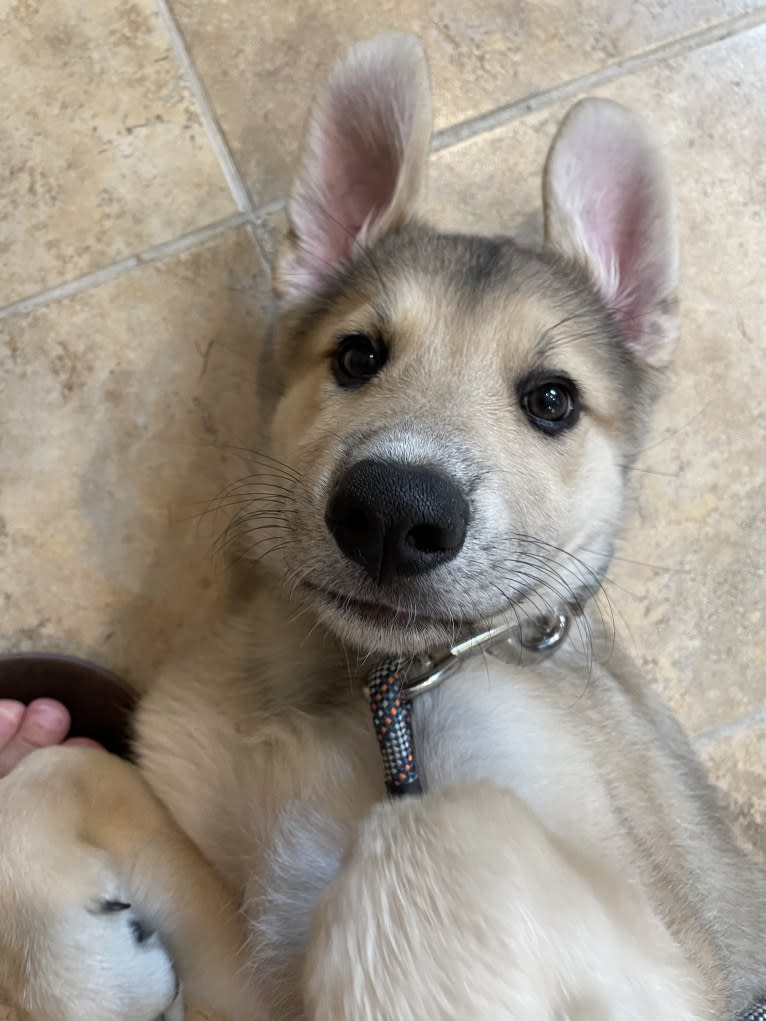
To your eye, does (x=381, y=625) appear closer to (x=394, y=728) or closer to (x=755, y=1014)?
(x=394, y=728)

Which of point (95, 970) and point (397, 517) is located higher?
point (397, 517)

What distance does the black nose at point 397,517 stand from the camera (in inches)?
61.4

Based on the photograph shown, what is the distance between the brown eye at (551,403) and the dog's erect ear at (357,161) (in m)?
0.72

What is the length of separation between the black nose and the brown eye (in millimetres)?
515

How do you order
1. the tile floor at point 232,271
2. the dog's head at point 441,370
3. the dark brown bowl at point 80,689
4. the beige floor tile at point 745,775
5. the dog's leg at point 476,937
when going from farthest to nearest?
the beige floor tile at point 745,775, the tile floor at point 232,271, the dark brown bowl at point 80,689, the dog's head at point 441,370, the dog's leg at point 476,937

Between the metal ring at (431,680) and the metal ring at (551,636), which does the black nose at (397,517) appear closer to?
the metal ring at (431,680)

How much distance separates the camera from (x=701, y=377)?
2969 millimetres

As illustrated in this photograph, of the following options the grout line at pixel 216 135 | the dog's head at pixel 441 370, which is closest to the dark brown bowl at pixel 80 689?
the dog's head at pixel 441 370

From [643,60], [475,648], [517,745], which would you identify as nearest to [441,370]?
[475,648]

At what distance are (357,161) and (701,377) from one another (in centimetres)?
149

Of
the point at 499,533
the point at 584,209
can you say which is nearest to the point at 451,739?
the point at 499,533

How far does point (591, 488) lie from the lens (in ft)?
7.02

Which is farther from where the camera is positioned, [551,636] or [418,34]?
[418,34]

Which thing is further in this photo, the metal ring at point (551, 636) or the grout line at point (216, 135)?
the grout line at point (216, 135)
